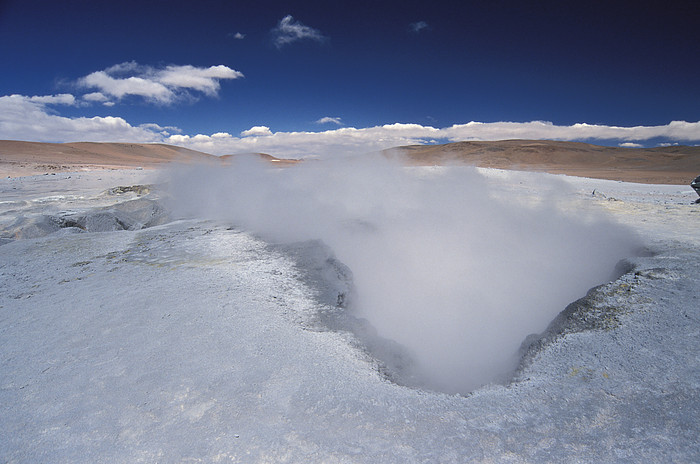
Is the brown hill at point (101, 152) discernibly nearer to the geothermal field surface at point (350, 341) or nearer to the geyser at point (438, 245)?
the geyser at point (438, 245)

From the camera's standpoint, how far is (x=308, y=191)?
8914 mm

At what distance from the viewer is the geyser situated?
473cm

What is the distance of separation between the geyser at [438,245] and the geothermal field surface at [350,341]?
46 millimetres

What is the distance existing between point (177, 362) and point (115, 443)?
722 mm

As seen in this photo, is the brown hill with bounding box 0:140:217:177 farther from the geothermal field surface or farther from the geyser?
the geothermal field surface

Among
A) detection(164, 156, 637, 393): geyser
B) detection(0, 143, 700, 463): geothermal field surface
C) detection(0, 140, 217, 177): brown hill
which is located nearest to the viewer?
detection(0, 143, 700, 463): geothermal field surface

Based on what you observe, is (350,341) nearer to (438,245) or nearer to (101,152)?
(438,245)

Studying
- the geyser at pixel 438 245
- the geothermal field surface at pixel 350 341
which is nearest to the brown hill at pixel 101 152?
the geyser at pixel 438 245

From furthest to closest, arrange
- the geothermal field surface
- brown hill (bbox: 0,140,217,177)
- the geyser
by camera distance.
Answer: brown hill (bbox: 0,140,217,177) → the geyser → the geothermal field surface

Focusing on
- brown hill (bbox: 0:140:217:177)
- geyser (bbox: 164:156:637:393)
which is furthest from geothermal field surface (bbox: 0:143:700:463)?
brown hill (bbox: 0:140:217:177)

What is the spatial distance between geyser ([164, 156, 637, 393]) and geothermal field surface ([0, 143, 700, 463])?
46mm

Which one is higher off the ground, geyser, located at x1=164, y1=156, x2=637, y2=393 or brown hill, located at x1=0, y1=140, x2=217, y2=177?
brown hill, located at x1=0, y1=140, x2=217, y2=177

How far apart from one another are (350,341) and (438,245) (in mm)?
4452

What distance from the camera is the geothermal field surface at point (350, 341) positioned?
187 centimetres
